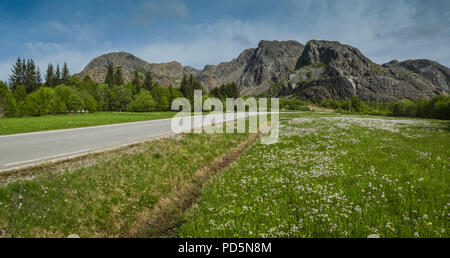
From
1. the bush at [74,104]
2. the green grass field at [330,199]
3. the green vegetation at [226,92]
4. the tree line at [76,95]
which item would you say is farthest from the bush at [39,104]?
the green grass field at [330,199]

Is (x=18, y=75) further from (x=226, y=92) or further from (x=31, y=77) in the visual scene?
(x=226, y=92)

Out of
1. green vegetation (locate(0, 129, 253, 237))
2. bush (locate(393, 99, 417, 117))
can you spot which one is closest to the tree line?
green vegetation (locate(0, 129, 253, 237))

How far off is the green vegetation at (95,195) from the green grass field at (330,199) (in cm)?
205

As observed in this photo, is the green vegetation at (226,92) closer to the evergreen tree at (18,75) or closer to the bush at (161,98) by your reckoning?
the bush at (161,98)

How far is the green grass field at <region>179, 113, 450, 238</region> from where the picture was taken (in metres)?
4.89

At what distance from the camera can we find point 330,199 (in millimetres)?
6340

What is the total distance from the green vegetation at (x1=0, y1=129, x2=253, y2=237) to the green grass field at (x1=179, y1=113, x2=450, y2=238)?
6.74ft

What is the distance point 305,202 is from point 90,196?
724 cm

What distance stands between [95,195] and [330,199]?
26.1 feet

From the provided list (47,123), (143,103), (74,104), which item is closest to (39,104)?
(74,104)

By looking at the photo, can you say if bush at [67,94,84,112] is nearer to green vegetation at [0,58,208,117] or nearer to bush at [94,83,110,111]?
green vegetation at [0,58,208,117]
